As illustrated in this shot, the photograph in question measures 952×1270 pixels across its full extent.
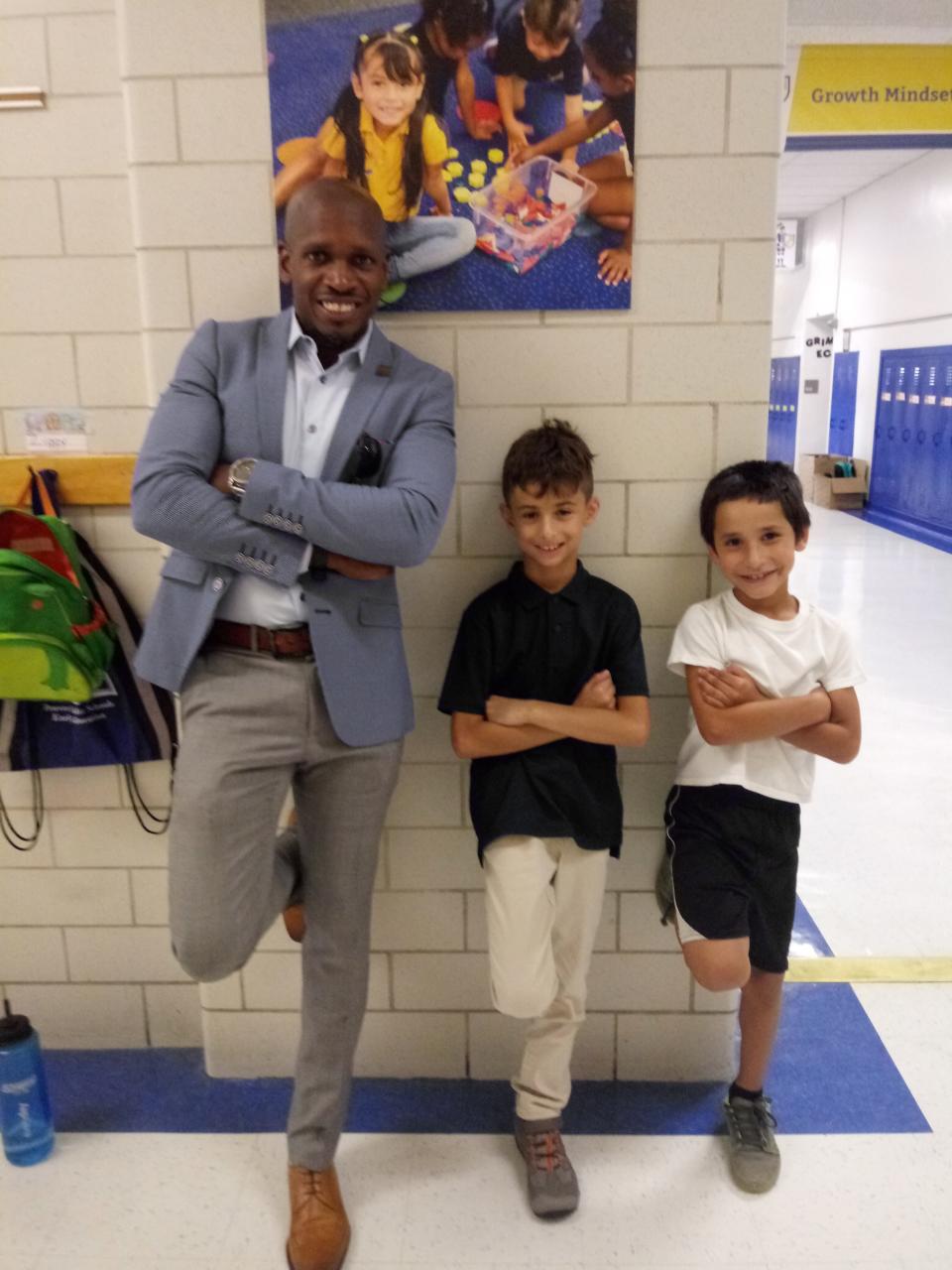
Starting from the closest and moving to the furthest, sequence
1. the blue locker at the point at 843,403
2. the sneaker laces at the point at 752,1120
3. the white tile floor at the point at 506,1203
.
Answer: the white tile floor at the point at 506,1203
the sneaker laces at the point at 752,1120
the blue locker at the point at 843,403

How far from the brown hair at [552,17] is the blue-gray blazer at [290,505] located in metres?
0.68

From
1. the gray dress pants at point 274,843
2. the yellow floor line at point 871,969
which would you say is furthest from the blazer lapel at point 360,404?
the yellow floor line at point 871,969

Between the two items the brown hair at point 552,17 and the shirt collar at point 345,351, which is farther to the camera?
the brown hair at point 552,17

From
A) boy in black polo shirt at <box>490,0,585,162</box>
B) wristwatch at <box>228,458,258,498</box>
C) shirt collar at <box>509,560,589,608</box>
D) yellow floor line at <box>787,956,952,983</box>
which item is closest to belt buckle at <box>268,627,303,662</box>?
wristwatch at <box>228,458,258,498</box>

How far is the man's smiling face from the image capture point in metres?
1.72

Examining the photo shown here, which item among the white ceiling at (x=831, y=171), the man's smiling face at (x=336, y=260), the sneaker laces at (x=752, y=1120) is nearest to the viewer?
the man's smiling face at (x=336, y=260)

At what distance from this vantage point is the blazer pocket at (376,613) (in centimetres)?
177

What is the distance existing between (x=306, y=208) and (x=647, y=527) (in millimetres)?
919

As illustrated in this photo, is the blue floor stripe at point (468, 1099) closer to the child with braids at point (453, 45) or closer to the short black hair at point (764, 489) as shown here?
the short black hair at point (764, 489)

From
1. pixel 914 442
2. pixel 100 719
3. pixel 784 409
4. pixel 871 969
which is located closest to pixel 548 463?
pixel 100 719

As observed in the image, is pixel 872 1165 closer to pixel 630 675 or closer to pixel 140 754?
pixel 630 675

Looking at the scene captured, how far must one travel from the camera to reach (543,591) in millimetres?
1976

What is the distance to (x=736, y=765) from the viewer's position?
2.02 m

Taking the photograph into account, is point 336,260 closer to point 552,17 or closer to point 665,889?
point 552,17
